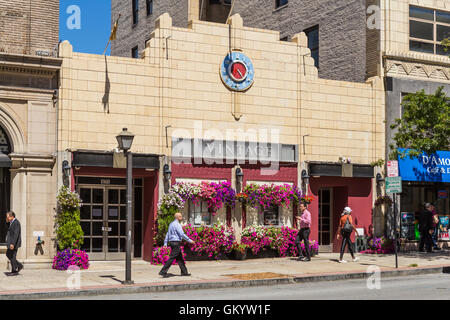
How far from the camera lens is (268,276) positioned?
18.1 metres

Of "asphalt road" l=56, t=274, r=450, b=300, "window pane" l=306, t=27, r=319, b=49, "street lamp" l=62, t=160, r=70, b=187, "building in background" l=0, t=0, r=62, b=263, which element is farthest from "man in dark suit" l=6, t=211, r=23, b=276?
"window pane" l=306, t=27, r=319, b=49

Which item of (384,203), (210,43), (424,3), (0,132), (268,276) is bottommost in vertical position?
(268,276)

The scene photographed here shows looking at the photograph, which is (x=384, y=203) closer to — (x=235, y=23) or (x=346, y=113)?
(x=346, y=113)

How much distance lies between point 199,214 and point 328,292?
8240 millimetres

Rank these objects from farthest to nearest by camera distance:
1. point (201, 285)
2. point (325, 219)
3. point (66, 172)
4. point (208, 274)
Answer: point (325, 219) < point (66, 172) < point (208, 274) < point (201, 285)

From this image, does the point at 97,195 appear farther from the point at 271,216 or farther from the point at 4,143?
the point at 271,216

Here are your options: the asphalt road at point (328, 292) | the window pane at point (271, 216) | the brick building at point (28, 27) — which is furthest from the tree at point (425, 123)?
the brick building at point (28, 27)

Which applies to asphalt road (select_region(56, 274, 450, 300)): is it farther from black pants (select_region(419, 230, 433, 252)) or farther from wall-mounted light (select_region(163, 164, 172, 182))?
black pants (select_region(419, 230, 433, 252))

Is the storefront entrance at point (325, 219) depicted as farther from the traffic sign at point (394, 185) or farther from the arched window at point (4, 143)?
the arched window at point (4, 143)

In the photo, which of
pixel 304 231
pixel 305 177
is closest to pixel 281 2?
pixel 305 177

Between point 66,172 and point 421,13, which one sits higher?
point 421,13

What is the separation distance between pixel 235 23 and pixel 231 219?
22.1 feet

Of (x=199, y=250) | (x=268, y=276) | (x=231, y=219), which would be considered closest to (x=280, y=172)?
(x=231, y=219)

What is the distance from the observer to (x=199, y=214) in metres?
22.6
